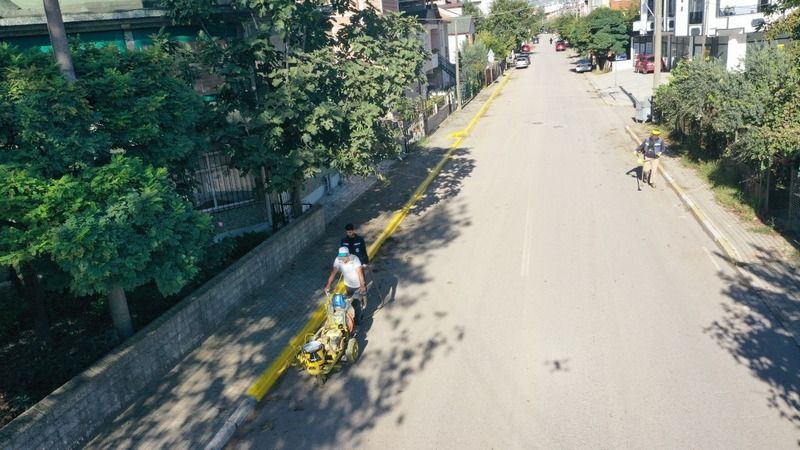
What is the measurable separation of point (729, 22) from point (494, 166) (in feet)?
74.7

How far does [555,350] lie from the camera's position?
8.63 metres

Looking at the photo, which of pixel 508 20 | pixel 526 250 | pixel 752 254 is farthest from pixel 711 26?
pixel 508 20

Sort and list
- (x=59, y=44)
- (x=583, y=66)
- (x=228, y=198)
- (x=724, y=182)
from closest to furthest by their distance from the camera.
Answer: (x=59, y=44), (x=228, y=198), (x=724, y=182), (x=583, y=66)

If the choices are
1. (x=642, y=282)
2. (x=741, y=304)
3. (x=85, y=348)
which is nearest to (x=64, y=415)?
(x=85, y=348)

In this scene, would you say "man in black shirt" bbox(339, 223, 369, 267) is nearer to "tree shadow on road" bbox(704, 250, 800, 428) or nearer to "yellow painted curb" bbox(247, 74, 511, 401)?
"yellow painted curb" bbox(247, 74, 511, 401)

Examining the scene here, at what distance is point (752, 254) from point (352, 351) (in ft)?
27.3

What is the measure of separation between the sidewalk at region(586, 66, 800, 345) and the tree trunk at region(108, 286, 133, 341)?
32.2ft

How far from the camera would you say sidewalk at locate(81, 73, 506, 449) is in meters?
7.27

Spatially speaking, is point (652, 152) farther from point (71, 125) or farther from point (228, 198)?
point (71, 125)

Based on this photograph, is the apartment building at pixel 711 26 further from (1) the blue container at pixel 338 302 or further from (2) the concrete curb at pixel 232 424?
(2) the concrete curb at pixel 232 424

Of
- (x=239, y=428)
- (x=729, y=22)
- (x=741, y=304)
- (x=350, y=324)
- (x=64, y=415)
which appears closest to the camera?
(x=64, y=415)

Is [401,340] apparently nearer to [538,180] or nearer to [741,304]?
[741,304]

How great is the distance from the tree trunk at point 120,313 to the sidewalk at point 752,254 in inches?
386

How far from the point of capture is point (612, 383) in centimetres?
772
